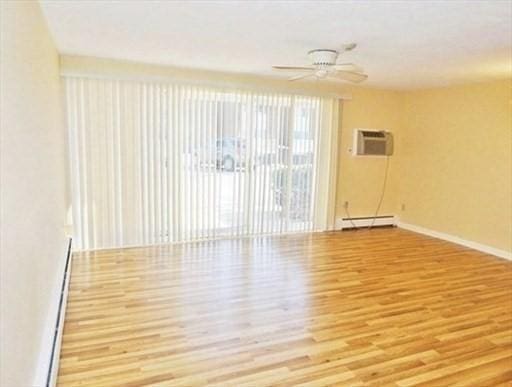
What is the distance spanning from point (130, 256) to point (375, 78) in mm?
3866

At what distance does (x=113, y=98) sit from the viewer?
15.1 ft

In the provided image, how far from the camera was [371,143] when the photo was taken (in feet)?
20.4

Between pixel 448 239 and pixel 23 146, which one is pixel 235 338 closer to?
pixel 23 146

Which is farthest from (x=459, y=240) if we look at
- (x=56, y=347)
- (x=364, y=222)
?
(x=56, y=347)

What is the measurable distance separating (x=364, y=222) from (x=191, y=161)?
3116 mm

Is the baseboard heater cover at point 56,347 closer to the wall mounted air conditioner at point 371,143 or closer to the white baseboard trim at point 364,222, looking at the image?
the white baseboard trim at point 364,222

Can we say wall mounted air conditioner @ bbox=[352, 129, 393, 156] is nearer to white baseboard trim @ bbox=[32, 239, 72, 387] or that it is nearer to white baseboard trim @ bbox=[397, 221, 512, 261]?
white baseboard trim @ bbox=[397, 221, 512, 261]

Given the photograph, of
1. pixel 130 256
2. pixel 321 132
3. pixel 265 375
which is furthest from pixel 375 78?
pixel 265 375

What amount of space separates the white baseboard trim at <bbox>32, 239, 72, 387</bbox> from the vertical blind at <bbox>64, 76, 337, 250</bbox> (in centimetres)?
185

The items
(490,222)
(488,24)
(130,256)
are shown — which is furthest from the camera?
(490,222)

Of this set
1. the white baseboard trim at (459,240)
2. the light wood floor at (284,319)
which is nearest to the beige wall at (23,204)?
the light wood floor at (284,319)

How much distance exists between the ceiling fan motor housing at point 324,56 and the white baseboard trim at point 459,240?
11.5ft

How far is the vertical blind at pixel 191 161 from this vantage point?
4621mm

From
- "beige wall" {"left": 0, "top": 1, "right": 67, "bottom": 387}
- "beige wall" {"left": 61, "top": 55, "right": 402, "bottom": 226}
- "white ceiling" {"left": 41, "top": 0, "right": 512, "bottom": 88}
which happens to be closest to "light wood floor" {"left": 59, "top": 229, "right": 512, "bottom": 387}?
"beige wall" {"left": 0, "top": 1, "right": 67, "bottom": 387}
